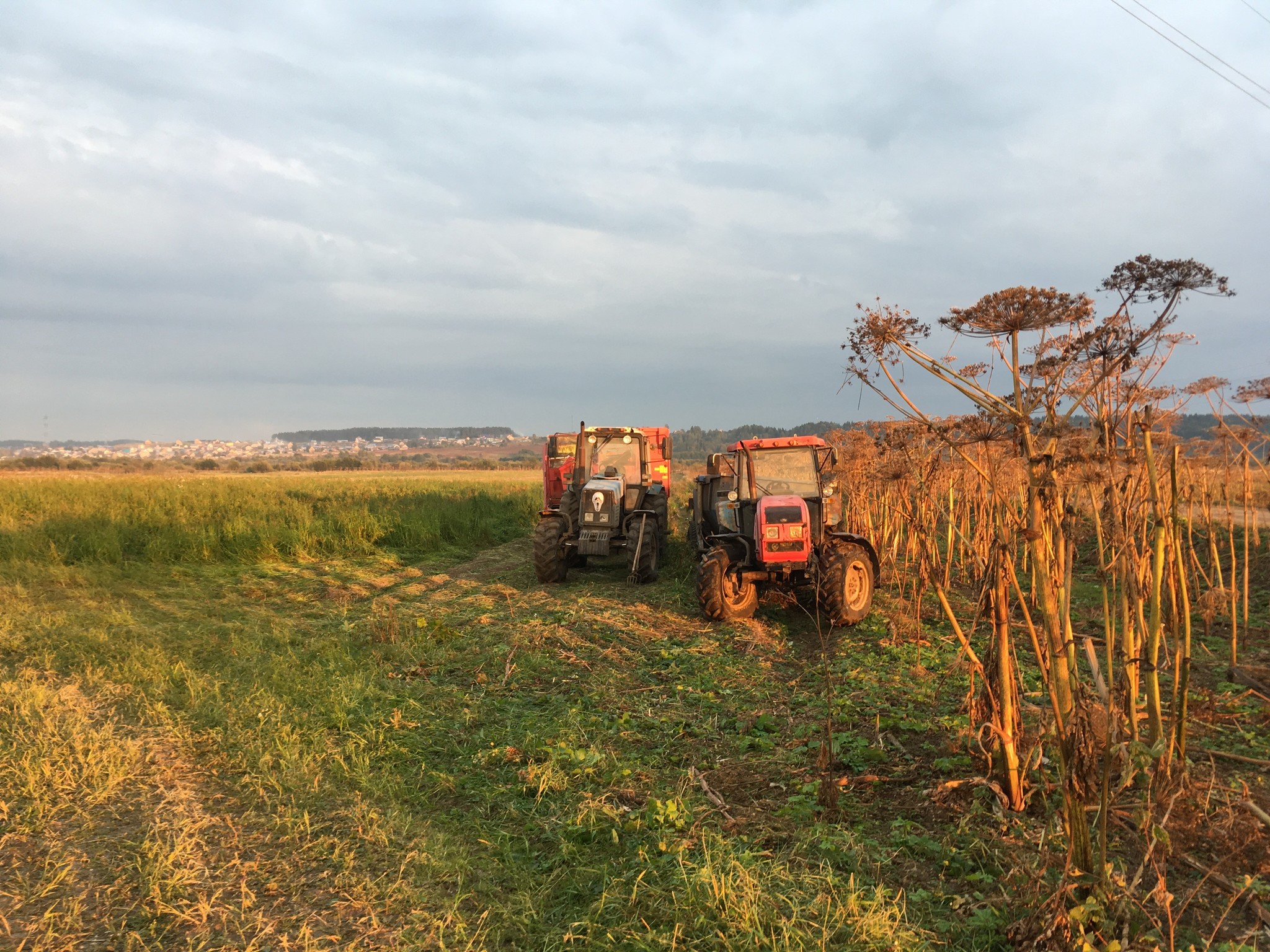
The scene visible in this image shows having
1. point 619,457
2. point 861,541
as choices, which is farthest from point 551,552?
point 861,541

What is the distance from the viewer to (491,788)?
418 cm

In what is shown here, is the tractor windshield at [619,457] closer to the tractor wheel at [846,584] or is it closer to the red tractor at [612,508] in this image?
the red tractor at [612,508]

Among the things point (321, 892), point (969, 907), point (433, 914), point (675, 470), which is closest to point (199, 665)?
point (321, 892)

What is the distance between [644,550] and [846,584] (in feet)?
12.6

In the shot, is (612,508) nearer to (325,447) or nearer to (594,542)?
(594,542)

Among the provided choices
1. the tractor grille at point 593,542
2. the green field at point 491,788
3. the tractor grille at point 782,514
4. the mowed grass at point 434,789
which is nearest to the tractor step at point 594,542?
the tractor grille at point 593,542

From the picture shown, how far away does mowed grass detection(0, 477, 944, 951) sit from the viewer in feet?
9.43

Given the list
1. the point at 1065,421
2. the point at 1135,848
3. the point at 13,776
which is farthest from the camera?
the point at 13,776

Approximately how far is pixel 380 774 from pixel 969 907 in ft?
10.3

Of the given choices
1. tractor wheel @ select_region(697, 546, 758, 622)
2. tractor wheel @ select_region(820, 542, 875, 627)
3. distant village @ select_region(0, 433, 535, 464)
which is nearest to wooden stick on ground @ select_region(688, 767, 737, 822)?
tractor wheel @ select_region(820, 542, 875, 627)

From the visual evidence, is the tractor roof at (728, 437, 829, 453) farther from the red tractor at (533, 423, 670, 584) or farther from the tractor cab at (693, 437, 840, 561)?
the red tractor at (533, 423, 670, 584)

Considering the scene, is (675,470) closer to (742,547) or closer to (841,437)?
(841,437)

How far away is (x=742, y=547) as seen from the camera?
8.53 m

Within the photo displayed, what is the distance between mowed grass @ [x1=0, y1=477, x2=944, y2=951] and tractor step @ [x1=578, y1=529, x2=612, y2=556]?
2.14 m
